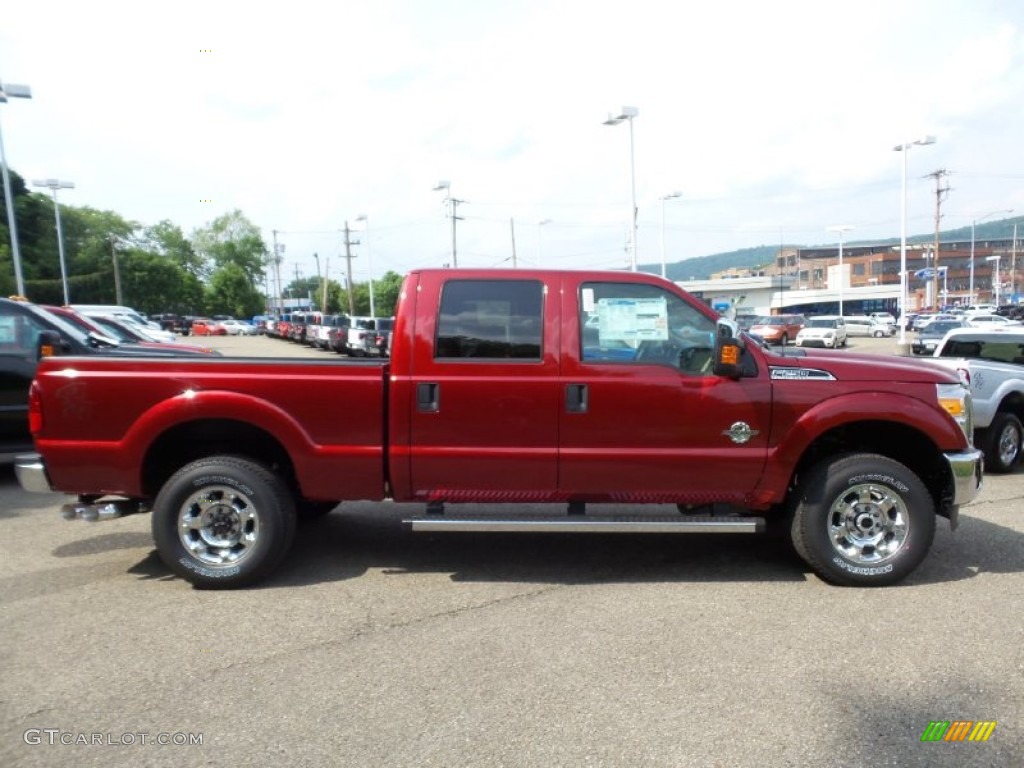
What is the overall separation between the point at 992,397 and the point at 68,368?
8.68 metres

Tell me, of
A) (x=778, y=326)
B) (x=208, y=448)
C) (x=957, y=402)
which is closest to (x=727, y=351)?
(x=957, y=402)

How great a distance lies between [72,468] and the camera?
4.68 m

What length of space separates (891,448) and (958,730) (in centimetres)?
233

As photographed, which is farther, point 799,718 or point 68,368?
point 68,368

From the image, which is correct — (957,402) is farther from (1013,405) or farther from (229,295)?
(229,295)

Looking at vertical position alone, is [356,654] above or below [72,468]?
below

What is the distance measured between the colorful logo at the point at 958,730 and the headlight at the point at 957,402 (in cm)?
219

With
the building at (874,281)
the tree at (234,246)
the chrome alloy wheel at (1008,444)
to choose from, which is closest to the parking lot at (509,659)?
the chrome alloy wheel at (1008,444)

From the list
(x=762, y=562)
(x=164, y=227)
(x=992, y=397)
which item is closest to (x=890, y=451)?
(x=762, y=562)

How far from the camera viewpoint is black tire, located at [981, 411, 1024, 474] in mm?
8188

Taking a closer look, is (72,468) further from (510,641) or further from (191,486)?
(510,641)

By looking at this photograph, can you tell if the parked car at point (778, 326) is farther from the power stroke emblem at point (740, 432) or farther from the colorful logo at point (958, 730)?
the colorful logo at point (958, 730)

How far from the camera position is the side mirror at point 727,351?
14.6ft

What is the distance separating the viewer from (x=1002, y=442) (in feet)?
27.1
